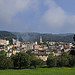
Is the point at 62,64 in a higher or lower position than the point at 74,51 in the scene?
lower

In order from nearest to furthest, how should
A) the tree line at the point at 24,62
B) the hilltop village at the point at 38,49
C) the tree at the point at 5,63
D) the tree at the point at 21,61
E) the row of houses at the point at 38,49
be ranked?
the tree at the point at 5,63
the tree line at the point at 24,62
the tree at the point at 21,61
the row of houses at the point at 38,49
the hilltop village at the point at 38,49

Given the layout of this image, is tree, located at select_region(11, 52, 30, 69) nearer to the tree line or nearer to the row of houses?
the tree line

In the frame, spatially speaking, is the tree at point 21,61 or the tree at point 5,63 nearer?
the tree at point 5,63

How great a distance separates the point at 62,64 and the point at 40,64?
553cm

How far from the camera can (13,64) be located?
1494 inches

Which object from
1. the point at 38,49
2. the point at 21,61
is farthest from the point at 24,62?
the point at 38,49

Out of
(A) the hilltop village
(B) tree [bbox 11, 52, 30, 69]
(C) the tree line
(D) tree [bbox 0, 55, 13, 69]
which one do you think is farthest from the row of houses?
(D) tree [bbox 0, 55, 13, 69]

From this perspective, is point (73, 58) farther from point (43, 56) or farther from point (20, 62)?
point (43, 56)

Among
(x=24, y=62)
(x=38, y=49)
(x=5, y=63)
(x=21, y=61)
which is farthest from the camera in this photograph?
(x=38, y=49)

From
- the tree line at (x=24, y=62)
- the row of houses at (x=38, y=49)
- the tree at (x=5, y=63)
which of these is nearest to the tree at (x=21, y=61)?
the tree line at (x=24, y=62)

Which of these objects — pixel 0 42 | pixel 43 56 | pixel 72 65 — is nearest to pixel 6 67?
pixel 72 65

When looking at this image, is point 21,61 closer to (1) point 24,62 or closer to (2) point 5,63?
(1) point 24,62

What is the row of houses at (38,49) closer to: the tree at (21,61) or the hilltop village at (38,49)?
the hilltop village at (38,49)

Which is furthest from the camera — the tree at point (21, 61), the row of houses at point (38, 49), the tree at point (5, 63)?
the row of houses at point (38, 49)
